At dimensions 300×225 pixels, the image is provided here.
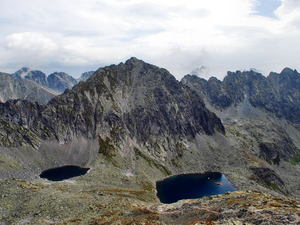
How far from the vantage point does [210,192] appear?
639 feet

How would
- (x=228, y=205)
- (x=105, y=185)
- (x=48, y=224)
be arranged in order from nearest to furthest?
(x=228, y=205)
(x=48, y=224)
(x=105, y=185)

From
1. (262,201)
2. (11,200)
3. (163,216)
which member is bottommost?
(11,200)

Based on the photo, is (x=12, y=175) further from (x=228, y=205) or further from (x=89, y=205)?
(x=228, y=205)

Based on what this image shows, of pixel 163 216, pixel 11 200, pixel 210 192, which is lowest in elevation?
pixel 210 192

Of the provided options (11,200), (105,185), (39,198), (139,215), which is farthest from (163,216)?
(105,185)

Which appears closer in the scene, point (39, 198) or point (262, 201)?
point (262, 201)

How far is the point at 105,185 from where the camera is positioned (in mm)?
173500

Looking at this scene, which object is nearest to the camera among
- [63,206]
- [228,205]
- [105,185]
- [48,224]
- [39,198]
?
[228,205]

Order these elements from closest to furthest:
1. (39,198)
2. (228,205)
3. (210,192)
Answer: (228,205), (39,198), (210,192)

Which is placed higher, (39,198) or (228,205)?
(228,205)

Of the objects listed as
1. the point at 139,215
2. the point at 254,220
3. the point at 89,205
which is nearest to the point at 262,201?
the point at 254,220

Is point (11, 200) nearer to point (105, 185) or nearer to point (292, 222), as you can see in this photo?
point (105, 185)

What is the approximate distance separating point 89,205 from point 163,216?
26484 millimetres

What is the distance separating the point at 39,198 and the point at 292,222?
7994 cm
